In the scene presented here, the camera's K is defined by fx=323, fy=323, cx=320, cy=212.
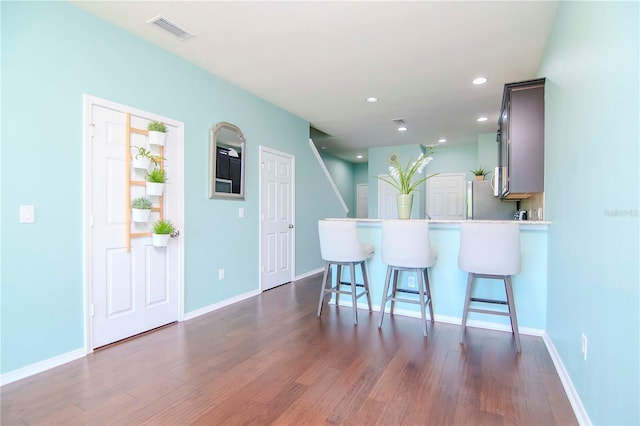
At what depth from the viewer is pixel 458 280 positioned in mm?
3139

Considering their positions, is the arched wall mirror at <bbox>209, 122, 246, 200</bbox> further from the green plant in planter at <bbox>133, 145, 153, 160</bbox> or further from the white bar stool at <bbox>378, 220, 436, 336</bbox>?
the white bar stool at <bbox>378, 220, 436, 336</bbox>

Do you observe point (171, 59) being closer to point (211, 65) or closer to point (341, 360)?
point (211, 65)

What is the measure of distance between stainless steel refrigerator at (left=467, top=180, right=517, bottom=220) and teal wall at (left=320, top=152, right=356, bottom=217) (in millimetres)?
4178

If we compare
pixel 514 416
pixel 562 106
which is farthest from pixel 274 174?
pixel 514 416

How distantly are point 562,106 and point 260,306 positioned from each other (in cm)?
331

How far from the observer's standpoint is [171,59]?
123 inches

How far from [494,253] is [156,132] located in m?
3.01

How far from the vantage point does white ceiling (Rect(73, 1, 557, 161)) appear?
2.44m

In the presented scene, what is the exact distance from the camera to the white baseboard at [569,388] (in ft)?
5.31

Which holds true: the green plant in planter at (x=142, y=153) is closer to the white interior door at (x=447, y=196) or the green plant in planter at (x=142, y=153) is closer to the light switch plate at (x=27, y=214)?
the light switch plate at (x=27, y=214)

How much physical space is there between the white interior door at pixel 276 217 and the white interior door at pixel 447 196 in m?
4.26

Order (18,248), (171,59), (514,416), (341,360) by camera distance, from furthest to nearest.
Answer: (171,59) → (341,360) → (18,248) → (514,416)

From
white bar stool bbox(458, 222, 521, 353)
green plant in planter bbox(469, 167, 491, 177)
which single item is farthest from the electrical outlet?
green plant in planter bbox(469, 167, 491, 177)

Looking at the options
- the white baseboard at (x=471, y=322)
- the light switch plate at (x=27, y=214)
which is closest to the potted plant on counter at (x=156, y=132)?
the light switch plate at (x=27, y=214)
